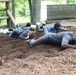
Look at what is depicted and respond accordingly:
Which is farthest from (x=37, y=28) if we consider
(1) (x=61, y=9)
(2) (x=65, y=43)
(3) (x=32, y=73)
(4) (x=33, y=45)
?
(1) (x=61, y=9)

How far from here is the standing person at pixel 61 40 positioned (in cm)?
671

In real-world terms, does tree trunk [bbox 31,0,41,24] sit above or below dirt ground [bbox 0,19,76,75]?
above

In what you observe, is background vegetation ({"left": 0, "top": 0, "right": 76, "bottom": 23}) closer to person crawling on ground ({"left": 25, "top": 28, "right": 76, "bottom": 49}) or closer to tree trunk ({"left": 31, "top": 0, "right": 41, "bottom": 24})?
tree trunk ({"left": 31, "top": 0, "right": 41, "bottom": 24})

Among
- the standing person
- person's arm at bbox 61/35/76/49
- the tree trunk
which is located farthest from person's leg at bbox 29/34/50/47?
the tree trunk

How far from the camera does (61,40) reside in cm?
720

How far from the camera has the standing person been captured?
671 cm

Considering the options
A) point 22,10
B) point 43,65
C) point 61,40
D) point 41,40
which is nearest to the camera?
point 43,65

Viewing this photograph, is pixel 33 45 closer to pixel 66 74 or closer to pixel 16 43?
pixel 16 43

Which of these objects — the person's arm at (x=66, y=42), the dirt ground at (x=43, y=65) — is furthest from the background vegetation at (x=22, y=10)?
the dirt ground at (x=43, y=65)

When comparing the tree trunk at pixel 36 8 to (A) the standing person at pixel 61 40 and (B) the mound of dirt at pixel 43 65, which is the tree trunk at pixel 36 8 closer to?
(A) the standing person at pixel 61 40

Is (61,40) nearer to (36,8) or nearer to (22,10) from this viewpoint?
(36,8)

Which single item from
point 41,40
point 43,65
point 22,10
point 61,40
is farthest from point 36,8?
point 22,10

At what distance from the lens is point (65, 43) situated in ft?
21.9

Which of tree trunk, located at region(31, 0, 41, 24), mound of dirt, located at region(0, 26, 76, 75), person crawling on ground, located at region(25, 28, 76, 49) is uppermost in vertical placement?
tree trunk, located at region(31, 0, 41, 24)
